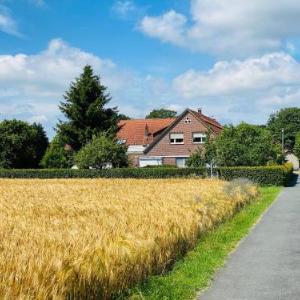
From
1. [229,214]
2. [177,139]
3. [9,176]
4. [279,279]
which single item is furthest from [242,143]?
[279,279]

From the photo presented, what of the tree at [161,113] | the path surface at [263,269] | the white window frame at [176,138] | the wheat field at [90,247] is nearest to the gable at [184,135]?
the white window frame at [176,138]

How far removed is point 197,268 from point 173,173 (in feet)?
117

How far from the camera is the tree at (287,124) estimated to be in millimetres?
135000

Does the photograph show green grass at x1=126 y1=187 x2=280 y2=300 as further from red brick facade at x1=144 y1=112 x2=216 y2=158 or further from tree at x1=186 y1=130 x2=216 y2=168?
red brick facade at x1=144 y1=112 x2=216 y2=158

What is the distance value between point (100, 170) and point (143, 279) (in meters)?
39.3

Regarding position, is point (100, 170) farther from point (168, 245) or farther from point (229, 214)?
point (168, 245)

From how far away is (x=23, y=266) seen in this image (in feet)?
20.5

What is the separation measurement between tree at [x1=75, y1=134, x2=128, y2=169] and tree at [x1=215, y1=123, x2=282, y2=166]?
1002 centimetres

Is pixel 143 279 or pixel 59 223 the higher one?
pixel 59 223

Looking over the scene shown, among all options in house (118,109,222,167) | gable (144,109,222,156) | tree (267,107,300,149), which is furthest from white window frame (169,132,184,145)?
tree (267,107,300,149)

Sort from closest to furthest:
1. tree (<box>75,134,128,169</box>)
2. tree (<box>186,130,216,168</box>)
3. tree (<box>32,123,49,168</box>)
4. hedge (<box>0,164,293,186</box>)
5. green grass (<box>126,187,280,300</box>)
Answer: green grass (<box>126,187,280,300</box>) → hedge (<box>0,164,293,186</box>) → tree (<box>186,130,216,168</box>) → tree (<box>75,134,128,169</box>) → tree (<box>32,123,49,168</box>)

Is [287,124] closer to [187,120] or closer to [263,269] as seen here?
[187,120]

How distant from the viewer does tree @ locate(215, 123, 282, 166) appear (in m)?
47.3

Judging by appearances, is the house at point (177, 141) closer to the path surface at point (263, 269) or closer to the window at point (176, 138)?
the window at point (176, 138)
